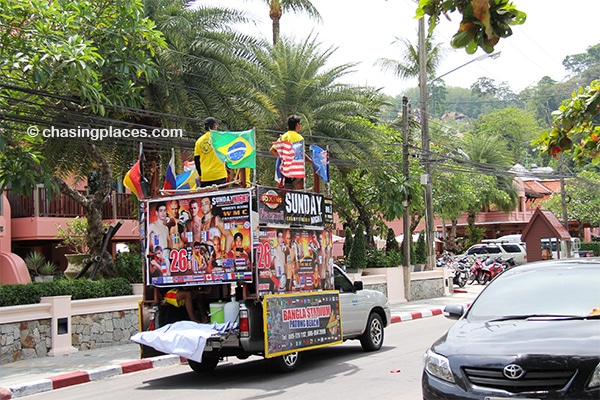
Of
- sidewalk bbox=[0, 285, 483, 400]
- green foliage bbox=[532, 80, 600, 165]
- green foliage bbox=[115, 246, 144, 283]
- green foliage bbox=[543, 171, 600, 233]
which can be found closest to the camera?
green foliage bbox=[532, 80, 600, 165]

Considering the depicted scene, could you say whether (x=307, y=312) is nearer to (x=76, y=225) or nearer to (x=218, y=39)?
(x=218, y=39)

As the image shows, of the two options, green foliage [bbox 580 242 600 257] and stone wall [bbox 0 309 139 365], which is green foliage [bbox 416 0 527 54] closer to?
stone wall [bbox 0 309 139 365]

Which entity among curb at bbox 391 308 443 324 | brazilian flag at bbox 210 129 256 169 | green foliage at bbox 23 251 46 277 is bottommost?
curb at bbox 391 308 443 324

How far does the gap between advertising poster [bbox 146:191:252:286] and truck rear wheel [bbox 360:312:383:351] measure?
137 inches

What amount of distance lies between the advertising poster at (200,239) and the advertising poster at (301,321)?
2.13 feet

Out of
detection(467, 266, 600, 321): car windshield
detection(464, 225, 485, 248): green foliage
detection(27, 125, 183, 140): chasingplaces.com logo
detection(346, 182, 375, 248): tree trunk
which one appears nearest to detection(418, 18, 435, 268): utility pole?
detection(346, 182, 375, 248): tree trunk

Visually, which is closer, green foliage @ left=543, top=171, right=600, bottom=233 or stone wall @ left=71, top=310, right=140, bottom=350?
stone wall @ left=71, top=310, right=140, bottom=350

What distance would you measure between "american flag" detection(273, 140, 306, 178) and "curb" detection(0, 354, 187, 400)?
4.14 m

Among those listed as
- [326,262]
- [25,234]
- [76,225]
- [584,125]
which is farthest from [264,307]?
[25,234]

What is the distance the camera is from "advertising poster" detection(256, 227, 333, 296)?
1049cm

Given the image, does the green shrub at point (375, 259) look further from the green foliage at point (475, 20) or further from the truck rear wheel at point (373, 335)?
the green foliage at point (475, 20)

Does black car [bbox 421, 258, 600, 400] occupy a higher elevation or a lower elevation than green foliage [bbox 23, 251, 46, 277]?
lower

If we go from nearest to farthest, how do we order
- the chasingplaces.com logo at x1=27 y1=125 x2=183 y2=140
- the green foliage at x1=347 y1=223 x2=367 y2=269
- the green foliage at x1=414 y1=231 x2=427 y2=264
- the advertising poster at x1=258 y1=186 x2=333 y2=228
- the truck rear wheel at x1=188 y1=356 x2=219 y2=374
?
the advertising poster at x1=258 y1=186 x2=333 y2=228, the truck rear wheel at x1=188 y1=356 x2=219 y2=374, the chasingplaces.com logo at x1=27 y1=125 x2=183 y2=140, the green foliage at x1=347 y1=223 x2=367 y2=269, the green foliage at x1=414 y1=231 x2=427 y2=264

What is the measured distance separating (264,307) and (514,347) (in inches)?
203
